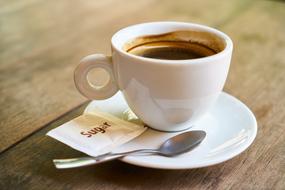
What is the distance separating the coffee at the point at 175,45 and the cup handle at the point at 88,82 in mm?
47

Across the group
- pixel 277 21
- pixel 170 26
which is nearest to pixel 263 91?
pixel 170 26

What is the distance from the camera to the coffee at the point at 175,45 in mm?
642

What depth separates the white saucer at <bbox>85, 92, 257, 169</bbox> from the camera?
51cm

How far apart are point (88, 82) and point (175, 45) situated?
17 cm

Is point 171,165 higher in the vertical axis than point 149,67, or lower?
lower

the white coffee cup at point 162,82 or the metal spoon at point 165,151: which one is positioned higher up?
the white coffee cup at point 162,82

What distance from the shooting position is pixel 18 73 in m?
0.83

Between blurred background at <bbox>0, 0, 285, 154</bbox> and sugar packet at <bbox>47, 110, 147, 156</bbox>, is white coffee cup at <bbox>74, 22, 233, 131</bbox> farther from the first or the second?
blurred background at <bbox>0, 0, 285, 154</bbox>

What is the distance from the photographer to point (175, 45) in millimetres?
679

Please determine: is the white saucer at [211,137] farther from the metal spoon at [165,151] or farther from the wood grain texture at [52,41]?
the wood grain texture at [52,41]

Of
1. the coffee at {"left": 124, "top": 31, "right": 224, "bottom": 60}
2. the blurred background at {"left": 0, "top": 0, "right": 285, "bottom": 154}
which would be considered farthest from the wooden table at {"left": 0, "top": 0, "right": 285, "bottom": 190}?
the coffee at {"left": 124, "top": 31, "right": 224, "bottom": 60}

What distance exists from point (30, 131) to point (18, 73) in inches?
9.8

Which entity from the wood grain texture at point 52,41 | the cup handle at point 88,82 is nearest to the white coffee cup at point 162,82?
the cup handle at point 88,82

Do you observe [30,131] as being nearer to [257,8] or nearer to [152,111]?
[152,111]
